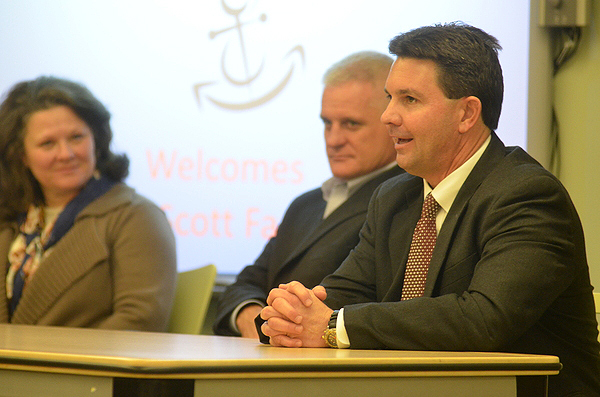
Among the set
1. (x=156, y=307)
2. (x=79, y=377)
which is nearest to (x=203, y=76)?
(x=156, y=307)

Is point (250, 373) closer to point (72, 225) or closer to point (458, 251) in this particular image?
point (458, 251)

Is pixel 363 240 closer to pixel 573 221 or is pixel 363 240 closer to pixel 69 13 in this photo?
pixel 573 221

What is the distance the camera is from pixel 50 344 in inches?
49.6

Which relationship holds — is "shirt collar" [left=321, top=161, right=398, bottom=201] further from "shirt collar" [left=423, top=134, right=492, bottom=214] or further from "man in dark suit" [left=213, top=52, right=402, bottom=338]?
"shirt collar" [left=423, top=134, right=492, bottom=214]

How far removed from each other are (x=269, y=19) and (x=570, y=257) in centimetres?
211

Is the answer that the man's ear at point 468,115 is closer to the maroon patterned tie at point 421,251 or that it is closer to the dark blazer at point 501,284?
the dark blazer at point 501,284

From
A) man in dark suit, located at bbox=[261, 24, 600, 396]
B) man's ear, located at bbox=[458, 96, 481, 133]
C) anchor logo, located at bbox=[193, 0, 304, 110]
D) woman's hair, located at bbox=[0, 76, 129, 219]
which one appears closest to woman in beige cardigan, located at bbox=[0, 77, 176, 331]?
woman's hair, located at bbox=[0, 76, 129, 219]

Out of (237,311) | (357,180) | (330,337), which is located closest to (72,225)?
(237,311)

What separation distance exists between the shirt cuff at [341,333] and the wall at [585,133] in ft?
6.23

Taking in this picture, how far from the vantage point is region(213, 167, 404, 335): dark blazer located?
2232mm

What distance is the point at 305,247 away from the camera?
2.33 m

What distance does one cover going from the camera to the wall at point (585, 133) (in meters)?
2.94

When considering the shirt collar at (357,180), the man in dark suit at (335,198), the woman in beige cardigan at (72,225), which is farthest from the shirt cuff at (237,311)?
the shirt collar at (357,180)

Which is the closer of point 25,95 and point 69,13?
point 25,95
